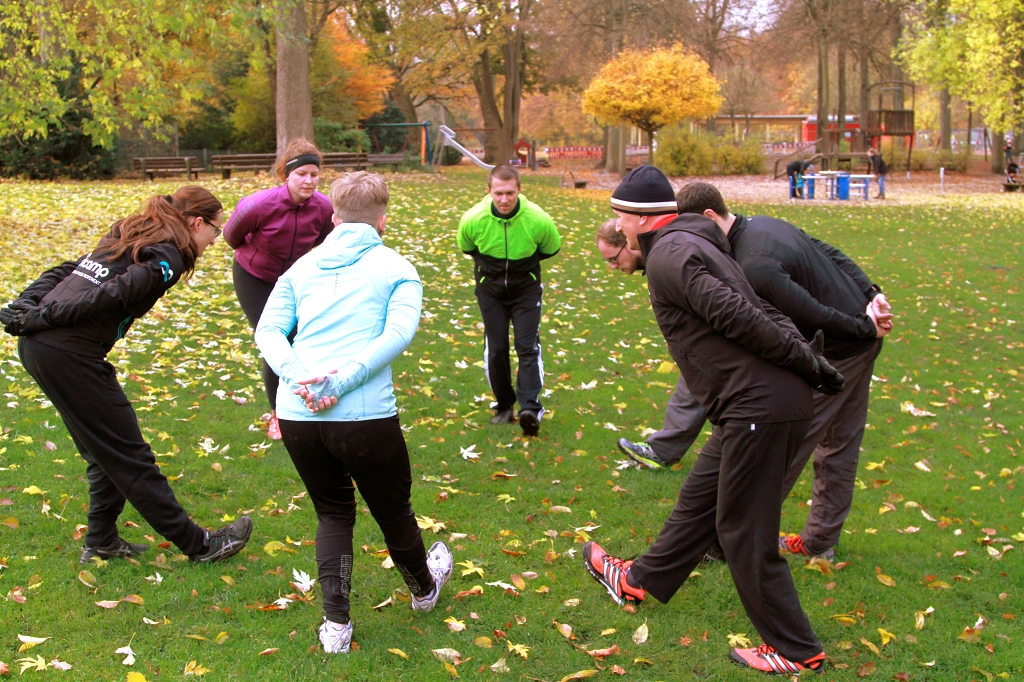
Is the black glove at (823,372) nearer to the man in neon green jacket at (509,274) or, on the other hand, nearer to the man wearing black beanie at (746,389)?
the man wearing black beanie at (746,389)

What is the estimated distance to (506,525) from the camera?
5.09 metres

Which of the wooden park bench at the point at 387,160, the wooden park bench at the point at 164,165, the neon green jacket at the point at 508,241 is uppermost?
the wooden park bench at the point at 387,160

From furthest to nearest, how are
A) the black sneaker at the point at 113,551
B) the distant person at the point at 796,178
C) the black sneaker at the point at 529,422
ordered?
the distant person at the point at 796,178 → the black sneaker at the point at 529,422 → the black sneaker at the point at 113,551

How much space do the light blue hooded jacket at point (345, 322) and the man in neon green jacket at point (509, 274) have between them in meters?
2.77

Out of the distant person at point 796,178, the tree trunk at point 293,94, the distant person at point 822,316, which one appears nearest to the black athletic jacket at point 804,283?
the distant person at point 822,316

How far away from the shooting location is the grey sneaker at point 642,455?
19.6ft

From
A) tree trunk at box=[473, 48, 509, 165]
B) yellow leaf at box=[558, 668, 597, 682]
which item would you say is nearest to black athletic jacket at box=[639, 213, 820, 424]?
yellow leaf at box=[558, 668, 597, 682]

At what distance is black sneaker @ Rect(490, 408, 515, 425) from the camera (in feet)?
22.4

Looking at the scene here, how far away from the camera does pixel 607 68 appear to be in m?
29.5

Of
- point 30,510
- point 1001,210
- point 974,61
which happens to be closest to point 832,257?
point 30,510

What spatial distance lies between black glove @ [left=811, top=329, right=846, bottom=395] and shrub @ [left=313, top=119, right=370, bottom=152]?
88.8ft

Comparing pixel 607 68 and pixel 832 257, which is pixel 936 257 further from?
pixel 607 68

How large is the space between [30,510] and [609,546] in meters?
3.17

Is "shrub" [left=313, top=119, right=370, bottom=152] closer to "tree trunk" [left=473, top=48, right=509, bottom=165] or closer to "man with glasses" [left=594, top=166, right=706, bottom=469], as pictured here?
"tree trunk" [left=473, top=48, right=509, bottom=165]
